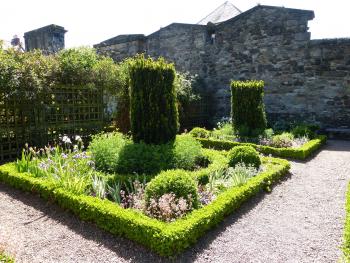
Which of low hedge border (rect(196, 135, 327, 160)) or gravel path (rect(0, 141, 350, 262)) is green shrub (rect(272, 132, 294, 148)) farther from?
gravel path (rect(0, 141, 350, 262))

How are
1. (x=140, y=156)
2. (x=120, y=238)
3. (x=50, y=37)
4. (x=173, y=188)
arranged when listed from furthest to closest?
(x=50, y=37) → (x=140, y=156) → (x=173, y=188) → (x=120, y=238)

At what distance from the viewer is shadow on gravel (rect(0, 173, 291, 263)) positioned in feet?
10.8

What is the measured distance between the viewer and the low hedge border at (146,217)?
3316 millimetres

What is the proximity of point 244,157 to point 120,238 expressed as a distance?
334 cm

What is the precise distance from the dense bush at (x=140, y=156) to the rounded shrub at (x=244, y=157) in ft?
2.68

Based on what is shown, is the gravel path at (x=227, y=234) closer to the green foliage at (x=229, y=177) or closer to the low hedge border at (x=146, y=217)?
the low hedge border at (x=146, y=217)

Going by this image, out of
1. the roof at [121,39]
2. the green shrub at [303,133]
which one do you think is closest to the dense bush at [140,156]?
the green shrub at [303,133]

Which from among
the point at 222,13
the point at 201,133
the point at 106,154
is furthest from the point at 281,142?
the point at 222,13

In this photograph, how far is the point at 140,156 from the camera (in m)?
5.71

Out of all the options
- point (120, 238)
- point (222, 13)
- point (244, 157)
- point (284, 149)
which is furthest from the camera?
point (222, 13)

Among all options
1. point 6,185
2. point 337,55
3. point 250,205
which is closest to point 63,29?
point 6,185

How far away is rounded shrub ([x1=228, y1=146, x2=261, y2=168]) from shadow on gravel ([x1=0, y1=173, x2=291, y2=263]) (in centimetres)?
112

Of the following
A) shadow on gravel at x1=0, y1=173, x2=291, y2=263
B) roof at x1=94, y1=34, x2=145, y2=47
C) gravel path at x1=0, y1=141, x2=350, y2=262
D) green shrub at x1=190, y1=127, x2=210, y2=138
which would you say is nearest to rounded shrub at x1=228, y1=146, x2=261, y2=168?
gravel path at x1=0, y1=141, x2=350, y2=262

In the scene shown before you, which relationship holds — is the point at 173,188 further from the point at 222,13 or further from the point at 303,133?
the point at 222,13
